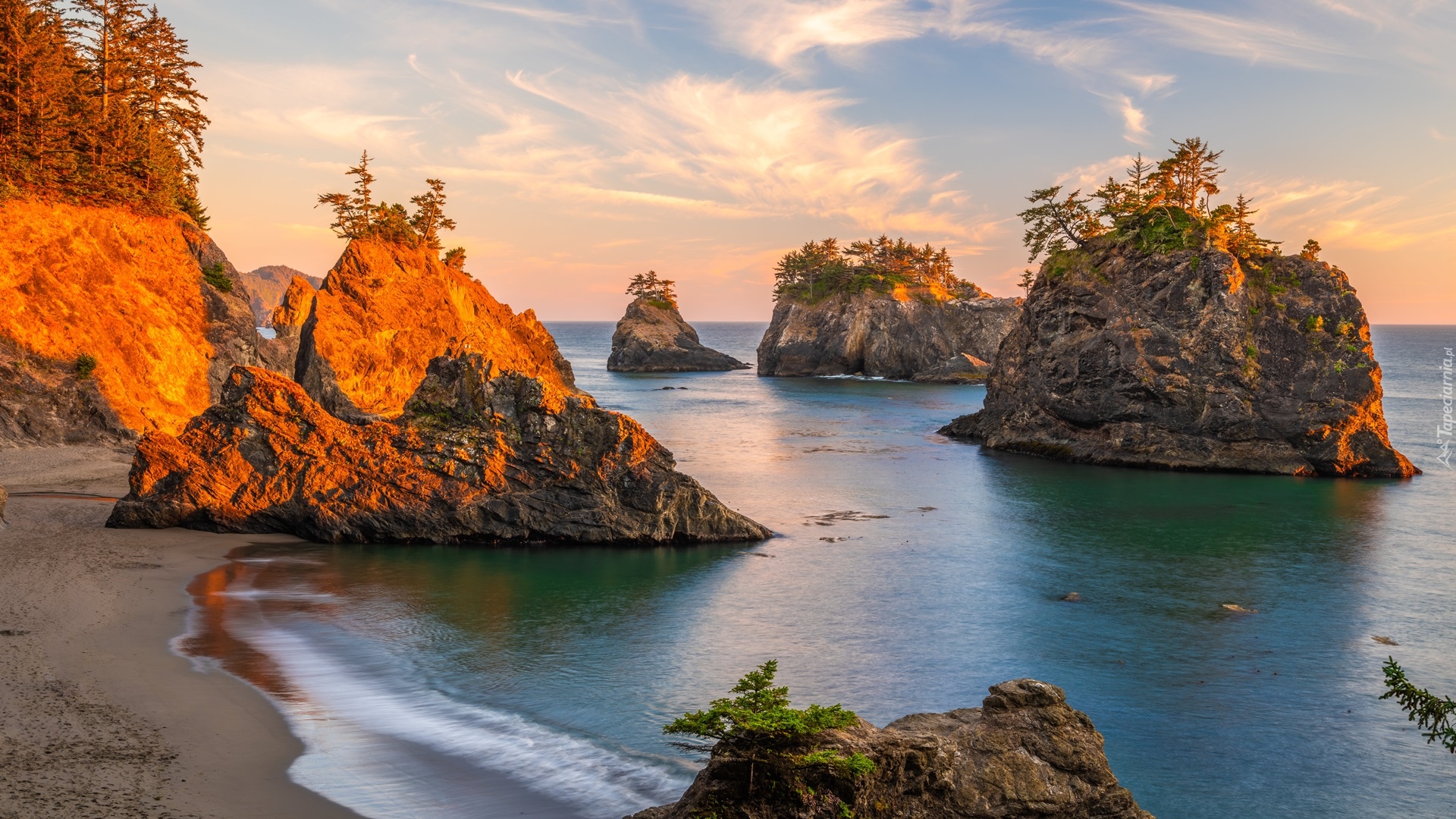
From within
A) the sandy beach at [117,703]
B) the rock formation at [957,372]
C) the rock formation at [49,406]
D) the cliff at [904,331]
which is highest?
the cliff at [904,331]

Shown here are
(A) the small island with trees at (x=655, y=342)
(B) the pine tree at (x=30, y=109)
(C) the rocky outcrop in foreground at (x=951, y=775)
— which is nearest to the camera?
(C) the rocky outcrop in foreground at (x=951, y=775)

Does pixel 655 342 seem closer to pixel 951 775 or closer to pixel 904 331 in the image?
pixel 904 331

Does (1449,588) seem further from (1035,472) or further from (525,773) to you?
(525,773)

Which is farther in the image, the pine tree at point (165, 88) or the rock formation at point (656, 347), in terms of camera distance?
the rock formation at point (656, 347)

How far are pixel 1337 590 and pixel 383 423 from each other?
2633 centimetres

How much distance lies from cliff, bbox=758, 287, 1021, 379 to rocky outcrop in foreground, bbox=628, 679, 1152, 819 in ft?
357

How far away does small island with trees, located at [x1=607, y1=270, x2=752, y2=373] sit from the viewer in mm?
138875

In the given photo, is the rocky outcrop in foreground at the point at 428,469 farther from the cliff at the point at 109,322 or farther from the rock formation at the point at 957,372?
the rock formation at the point at 957,372

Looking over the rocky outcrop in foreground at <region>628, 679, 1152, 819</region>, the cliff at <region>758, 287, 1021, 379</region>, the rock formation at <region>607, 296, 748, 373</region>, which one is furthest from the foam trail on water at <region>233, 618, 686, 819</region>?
the rock formation at <region>607, 296, 748, 373</region>

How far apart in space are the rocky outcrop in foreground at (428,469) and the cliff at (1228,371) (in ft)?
94.9

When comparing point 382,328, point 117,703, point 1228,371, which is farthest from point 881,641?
point 382,328

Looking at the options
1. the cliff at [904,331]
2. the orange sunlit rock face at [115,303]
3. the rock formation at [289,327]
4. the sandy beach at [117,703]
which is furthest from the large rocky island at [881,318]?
the sandy beach at [117,703]

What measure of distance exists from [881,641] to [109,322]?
31.2 m

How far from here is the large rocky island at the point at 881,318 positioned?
11812cm
